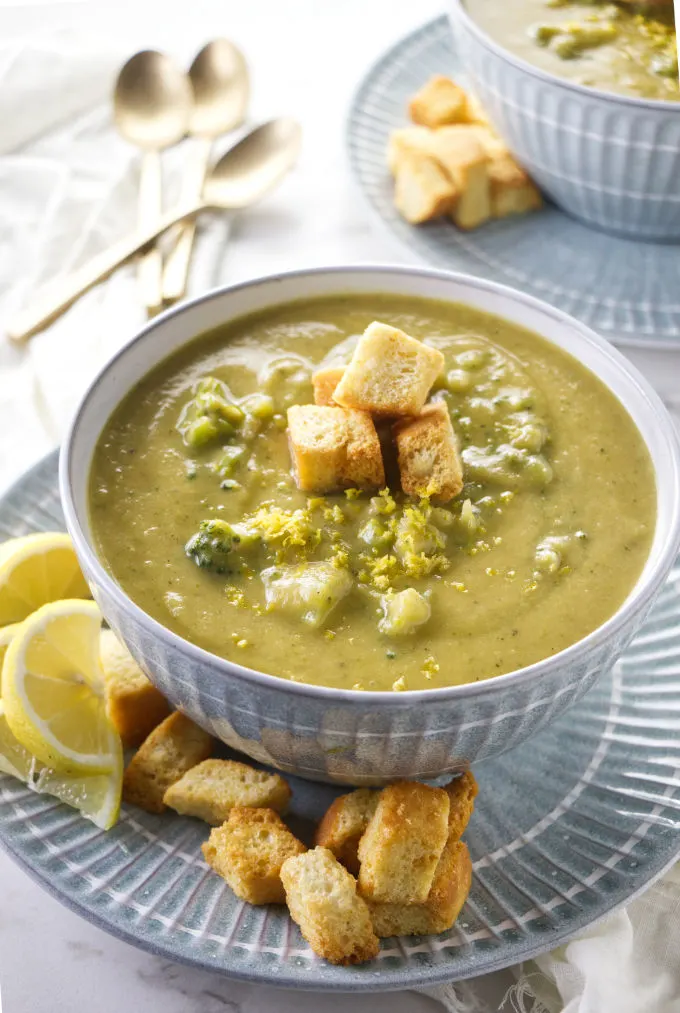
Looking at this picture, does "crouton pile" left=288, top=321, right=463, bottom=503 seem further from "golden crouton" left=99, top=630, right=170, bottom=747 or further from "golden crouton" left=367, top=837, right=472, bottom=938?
"golden crouton" left=367, top=837, right=472, bottom=938

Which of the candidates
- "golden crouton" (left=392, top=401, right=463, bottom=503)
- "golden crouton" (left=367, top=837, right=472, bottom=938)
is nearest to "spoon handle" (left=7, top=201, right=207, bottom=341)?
"golden crouton" (left=392, top=401, right=463, bottom=503)

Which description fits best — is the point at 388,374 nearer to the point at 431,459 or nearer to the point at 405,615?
the point at 431,459

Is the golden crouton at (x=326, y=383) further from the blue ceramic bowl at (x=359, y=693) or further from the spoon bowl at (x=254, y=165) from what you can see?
the spoon bowl at (x=254, y=165)

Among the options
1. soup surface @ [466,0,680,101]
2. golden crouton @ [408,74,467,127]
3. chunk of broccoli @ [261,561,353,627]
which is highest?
soup surface @ [466,0,680,101]

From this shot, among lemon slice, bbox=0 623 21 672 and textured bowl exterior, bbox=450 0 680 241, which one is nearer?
lemon slice, bbox=0 623 21 672

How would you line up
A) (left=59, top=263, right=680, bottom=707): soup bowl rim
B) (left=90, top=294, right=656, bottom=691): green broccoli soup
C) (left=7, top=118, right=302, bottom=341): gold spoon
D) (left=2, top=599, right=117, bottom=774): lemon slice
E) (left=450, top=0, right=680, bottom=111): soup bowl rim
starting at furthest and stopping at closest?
1. (left=7, top=118, right=302, bottom=341): gold spoon
2. (left=450, top=0, right=680, bottom=111): soup bowl rim
3. (left=2, top=599, right=117, bottom=774): lemon slice
4. (left=90, top=294, right=656, bottom=691): green broccoli soup
5. (left=59, top=263, right=680, bottom=707): soup bowl rim

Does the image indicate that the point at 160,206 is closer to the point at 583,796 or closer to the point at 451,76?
the point at 451,76

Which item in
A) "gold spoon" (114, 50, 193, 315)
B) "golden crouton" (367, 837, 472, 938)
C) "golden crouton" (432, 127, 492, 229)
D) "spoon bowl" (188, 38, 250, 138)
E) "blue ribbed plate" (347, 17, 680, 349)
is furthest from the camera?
"spoon bowl" (188, 38, 250, 138)

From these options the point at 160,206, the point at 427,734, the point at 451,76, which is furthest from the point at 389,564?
the point at 451,76
